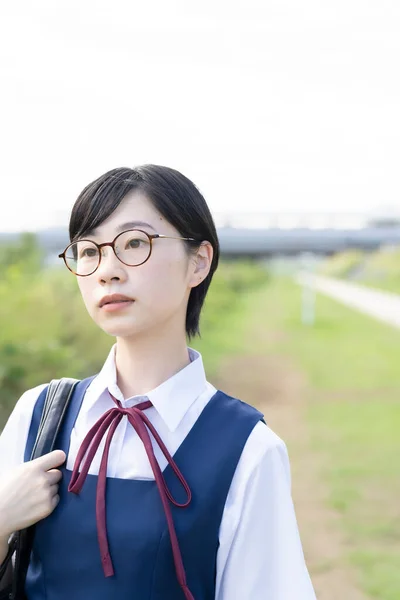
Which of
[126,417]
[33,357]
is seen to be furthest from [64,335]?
[126,417]

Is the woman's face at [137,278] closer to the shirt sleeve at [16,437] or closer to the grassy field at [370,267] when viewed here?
the shirt sleeve at [16,437]

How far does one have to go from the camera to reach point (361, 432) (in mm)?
6090

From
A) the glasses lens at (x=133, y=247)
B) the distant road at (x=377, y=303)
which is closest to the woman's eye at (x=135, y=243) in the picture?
the glasses lens at (x=133, y=247)

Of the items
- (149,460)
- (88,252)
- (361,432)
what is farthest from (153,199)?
(361,432)

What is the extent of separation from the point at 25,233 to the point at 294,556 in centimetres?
797

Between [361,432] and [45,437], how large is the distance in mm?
5099

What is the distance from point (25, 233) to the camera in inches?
344

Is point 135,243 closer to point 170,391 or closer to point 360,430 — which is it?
point 170,391

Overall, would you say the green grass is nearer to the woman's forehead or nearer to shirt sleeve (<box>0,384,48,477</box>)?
shirt sleeve (<box>0,384,48,477</box>)

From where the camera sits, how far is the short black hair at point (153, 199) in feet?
4.29

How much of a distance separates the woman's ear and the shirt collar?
0.16 metres

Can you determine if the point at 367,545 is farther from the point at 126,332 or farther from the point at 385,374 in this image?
the point at 385,374

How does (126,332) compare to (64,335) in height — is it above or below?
above

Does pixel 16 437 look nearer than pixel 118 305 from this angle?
No
